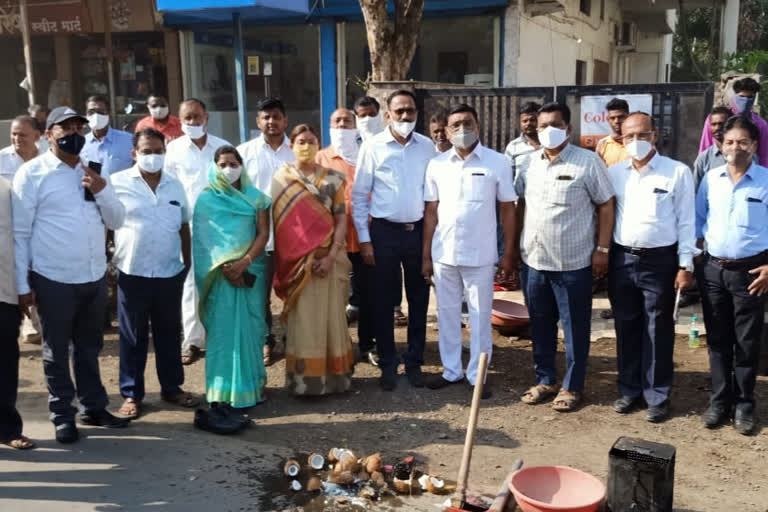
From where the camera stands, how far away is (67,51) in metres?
12.6

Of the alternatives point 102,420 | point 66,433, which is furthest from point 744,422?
point 66,433

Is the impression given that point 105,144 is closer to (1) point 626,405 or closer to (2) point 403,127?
(2) point 403,127

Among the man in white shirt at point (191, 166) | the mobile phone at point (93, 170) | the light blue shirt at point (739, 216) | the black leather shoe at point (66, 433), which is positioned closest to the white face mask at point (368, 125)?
the man in white shirt at point (191, 166)

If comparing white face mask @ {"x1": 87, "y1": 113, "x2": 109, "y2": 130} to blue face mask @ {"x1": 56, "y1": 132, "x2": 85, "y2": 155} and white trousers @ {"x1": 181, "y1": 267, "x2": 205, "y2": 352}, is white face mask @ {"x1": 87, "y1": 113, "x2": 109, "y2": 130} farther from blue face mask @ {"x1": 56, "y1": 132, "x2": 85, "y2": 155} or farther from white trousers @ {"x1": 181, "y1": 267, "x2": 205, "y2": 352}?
blue face mask @ {"x1": 56, "y1": 132, "x2": 85, "y2": 155}

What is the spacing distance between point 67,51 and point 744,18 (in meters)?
20.9

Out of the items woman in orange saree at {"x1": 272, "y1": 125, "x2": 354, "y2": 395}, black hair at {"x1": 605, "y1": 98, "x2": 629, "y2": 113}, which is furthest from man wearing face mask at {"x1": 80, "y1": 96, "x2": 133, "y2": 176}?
black hair at {"x1": 605, "y1": 98, "x2": 629, "y2": 113}

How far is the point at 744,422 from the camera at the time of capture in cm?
454

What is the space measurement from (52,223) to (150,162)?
775 millimetres

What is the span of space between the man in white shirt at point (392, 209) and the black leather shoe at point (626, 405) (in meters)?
1.36

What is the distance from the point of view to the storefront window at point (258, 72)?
1195 centimetres

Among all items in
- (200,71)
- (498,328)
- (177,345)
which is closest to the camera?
(177,345)

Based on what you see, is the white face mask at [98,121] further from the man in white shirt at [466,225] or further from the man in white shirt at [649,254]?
the man in white shirt at [649,254]

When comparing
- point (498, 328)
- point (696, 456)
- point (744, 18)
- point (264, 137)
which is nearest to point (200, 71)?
point (264, 137)

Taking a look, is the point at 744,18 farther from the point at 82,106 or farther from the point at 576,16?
the point at 82,106
